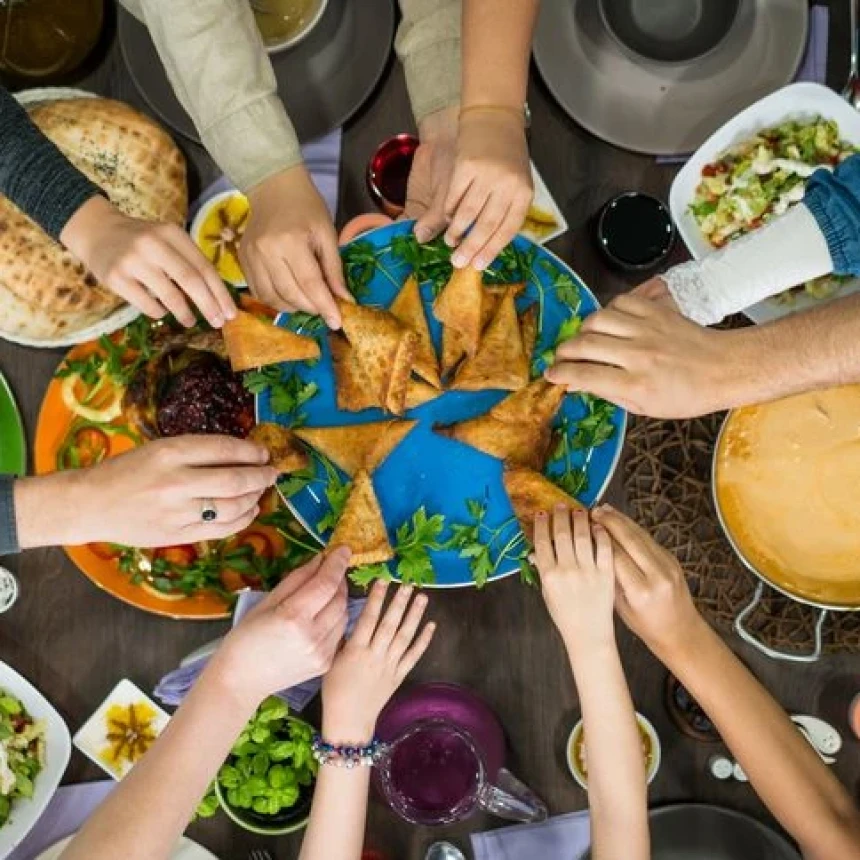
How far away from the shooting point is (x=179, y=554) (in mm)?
1576

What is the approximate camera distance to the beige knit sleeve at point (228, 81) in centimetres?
141

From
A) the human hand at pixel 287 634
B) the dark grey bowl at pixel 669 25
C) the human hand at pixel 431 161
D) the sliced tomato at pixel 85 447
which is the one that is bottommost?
the human hand at pixel 287 634

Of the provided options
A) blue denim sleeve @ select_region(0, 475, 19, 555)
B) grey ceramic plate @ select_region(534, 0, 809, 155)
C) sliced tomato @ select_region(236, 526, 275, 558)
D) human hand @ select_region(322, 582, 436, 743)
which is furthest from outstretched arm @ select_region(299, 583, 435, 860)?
grey ceramic plate @ select_region(534, 0, 809, 155)

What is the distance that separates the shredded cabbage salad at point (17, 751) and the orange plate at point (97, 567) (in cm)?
23

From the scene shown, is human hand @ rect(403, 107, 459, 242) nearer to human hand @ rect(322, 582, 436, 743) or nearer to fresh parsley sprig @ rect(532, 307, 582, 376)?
fresh parsley sprig @ rect(532, 307, 582, 376)

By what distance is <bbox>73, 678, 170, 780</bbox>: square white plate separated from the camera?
5.16ft

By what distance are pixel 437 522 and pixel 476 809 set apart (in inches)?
19.3

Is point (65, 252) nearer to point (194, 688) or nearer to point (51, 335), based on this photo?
point (51, 335)

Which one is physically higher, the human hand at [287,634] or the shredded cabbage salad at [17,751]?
the human hand at [287,634]

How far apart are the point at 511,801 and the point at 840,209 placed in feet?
3.16

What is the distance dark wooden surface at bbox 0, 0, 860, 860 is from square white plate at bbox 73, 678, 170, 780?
25 mm

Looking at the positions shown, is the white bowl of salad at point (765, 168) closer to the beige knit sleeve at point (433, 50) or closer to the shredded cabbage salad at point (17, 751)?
the beige knit sleeve at point (433, 50)

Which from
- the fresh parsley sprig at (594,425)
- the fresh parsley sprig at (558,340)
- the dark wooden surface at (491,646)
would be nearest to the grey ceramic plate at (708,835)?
the dark wooden surface at (491,646)

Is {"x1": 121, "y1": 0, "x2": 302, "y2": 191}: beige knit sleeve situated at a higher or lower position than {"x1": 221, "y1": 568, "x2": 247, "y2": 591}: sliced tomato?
higher
